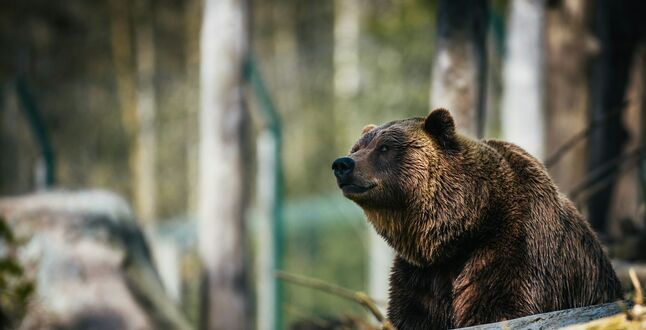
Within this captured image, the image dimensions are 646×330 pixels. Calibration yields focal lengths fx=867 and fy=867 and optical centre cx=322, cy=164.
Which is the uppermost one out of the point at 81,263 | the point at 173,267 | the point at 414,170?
the point at 414,170

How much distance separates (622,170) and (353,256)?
35.0 ft

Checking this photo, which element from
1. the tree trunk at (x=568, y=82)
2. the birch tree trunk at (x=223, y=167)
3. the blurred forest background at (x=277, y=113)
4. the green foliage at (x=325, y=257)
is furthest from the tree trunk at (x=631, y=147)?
the green foliage at (x=325, y=257)

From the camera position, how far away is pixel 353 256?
1833cm

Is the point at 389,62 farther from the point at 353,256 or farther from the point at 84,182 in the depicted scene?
the point at 84,182

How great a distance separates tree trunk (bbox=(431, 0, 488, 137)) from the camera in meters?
5.36

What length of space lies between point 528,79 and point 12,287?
193 inches

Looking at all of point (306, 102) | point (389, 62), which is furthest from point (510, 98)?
point (306, 102)

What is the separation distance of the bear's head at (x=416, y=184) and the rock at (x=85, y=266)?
14.4ft

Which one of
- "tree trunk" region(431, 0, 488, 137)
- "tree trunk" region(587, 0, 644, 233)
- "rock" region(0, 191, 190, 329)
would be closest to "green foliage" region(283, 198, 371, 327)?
"tree trunk" region(587, 0, 644, 233)

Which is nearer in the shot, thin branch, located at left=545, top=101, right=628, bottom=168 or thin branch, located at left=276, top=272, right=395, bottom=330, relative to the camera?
thin branch, located at left=276, top=272, right=395, bottom=330

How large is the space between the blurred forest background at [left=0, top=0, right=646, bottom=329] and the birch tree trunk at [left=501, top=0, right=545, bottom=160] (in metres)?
0.02

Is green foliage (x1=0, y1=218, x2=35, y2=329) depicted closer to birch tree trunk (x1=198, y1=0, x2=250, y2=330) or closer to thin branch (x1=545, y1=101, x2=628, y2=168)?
birch tree trunk (x1=198, y1=0, x2=250, y2=330)

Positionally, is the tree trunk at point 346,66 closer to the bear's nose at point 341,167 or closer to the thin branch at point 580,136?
the thin branch at point 580,136

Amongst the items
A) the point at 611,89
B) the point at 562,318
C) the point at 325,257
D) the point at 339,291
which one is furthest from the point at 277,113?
the point at 325,257
